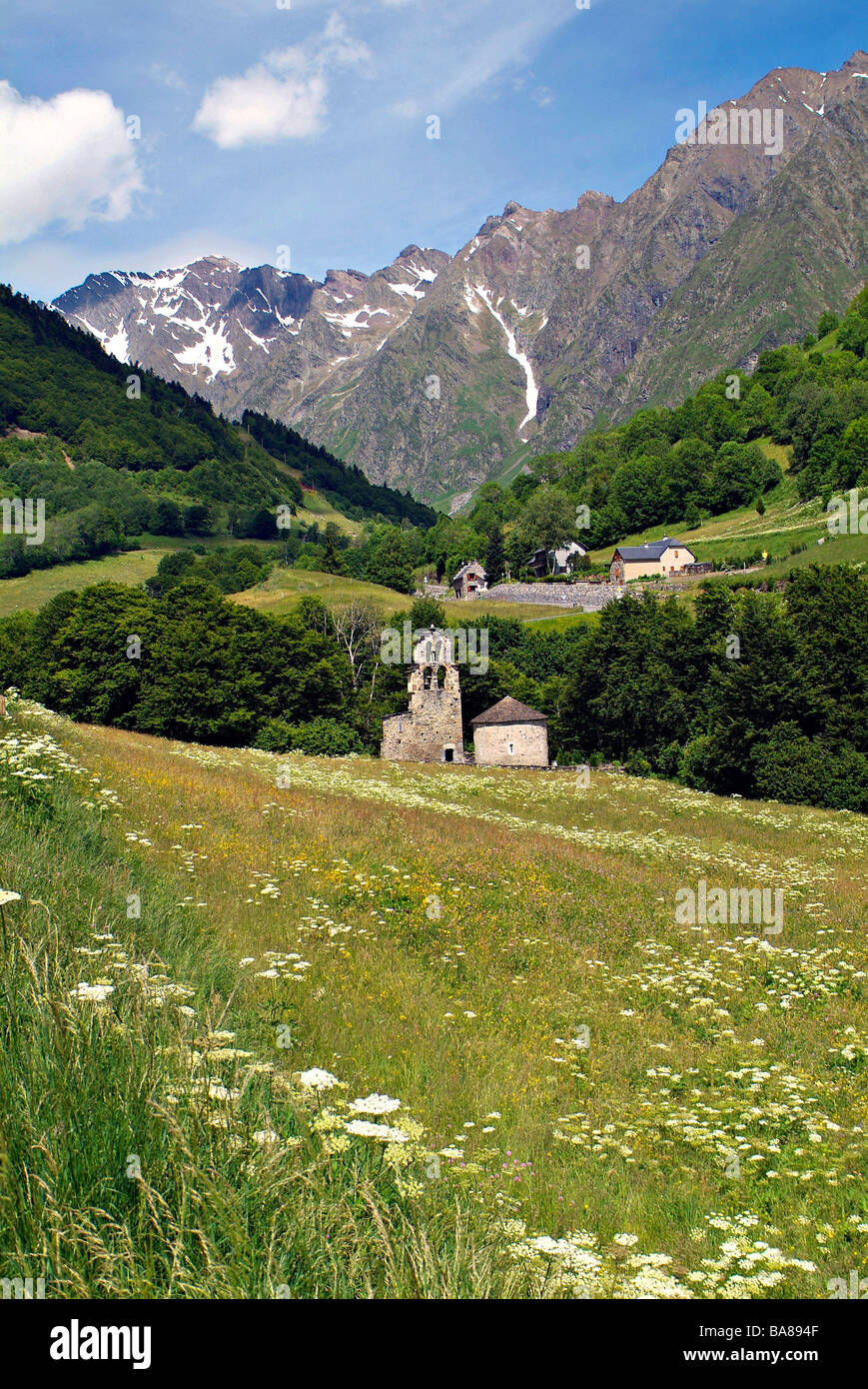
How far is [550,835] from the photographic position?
23.8 metres

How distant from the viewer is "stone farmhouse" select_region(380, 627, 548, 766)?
185ft

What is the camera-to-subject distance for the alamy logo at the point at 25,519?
148 metres

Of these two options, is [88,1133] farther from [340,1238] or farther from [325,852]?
[325,852]

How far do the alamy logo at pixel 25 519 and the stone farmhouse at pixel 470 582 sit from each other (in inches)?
3105

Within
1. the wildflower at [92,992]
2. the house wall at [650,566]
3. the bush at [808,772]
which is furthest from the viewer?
the house wall at [650,566]

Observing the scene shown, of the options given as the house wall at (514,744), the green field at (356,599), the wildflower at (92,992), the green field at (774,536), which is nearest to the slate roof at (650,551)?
the green field at (774,536)

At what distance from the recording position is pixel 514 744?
56219 millimetres

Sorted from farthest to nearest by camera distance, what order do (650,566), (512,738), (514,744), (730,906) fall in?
1. (650,566)
2. (512,738)
3. (514,744)
4. (730,906)
